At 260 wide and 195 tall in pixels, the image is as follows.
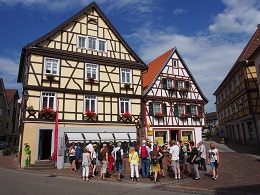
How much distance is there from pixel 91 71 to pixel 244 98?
1736 cm

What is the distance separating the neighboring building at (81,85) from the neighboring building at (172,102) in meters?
2.14

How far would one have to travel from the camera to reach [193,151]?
11.4 meters

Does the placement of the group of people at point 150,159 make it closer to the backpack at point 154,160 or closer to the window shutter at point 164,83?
the backpack at point 154,160

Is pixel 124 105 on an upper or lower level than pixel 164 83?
lower

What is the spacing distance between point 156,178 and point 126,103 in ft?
35.9

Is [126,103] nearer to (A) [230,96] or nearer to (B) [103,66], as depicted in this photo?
(B) [103,66]

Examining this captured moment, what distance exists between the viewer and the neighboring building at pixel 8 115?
4931 cm

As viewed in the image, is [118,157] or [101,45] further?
[101,45]

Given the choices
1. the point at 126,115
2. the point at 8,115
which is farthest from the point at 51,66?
the point at 8,115

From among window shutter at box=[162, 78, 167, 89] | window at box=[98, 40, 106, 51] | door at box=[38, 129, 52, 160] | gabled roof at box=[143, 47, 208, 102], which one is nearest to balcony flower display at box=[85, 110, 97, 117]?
door at box=[38, 129, 52, 160]

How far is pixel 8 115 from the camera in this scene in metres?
52.6

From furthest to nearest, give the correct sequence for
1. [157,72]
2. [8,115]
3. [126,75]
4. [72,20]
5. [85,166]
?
[8,115] < [157,72] < [126,75] < [72,20] < [85,166]

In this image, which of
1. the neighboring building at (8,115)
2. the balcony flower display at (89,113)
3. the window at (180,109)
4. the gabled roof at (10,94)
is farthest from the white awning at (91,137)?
the gabled roof at (10,94)

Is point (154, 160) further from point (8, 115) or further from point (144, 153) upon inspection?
point (8, 115)
